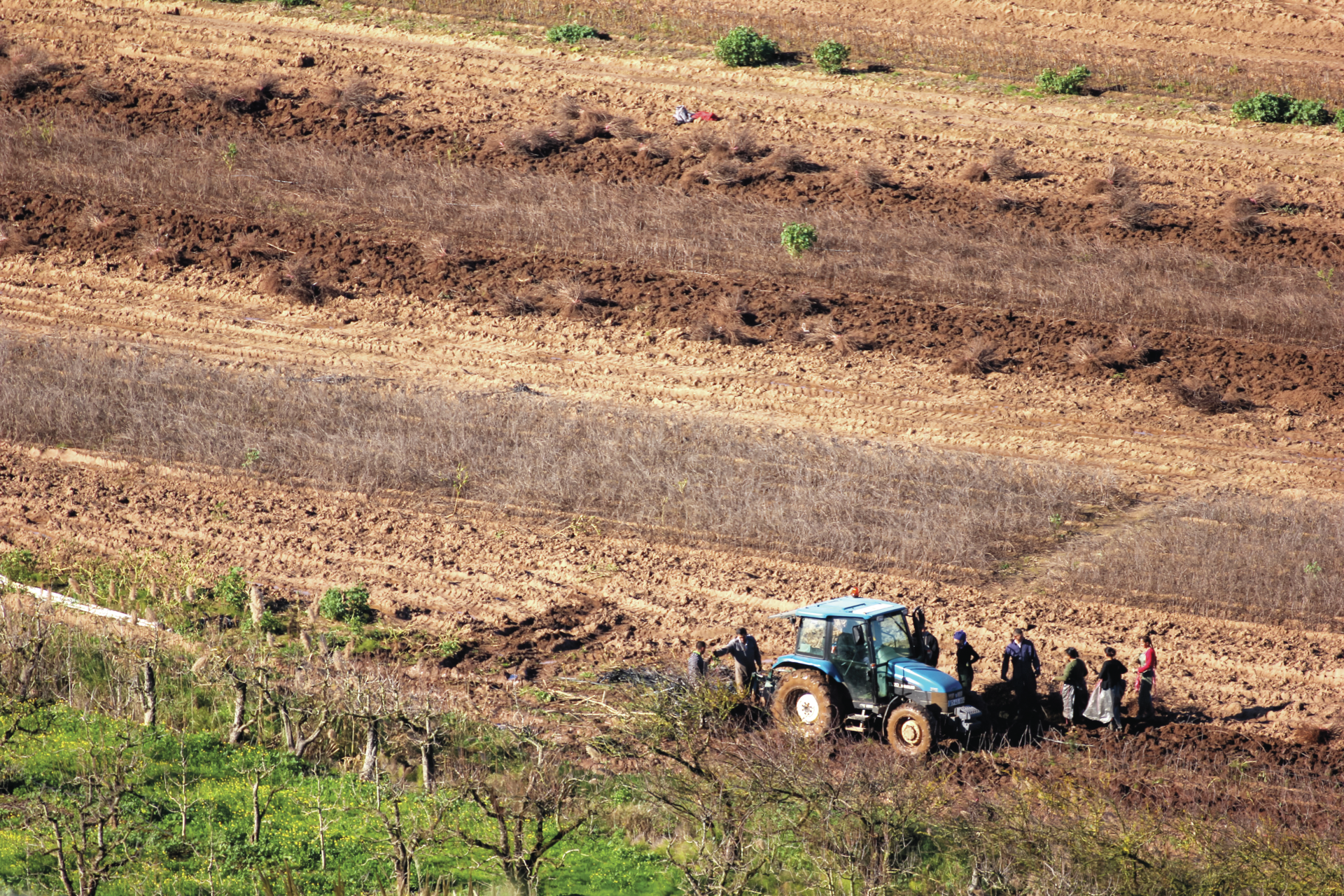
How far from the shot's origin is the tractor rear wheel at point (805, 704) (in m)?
12.6

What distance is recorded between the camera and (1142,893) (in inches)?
374

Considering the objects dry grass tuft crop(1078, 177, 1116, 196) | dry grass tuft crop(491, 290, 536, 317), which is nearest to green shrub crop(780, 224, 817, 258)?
dry grass tuft crop(491, 290, 536, 317)

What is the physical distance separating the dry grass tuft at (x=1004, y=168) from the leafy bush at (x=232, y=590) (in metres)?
20.5

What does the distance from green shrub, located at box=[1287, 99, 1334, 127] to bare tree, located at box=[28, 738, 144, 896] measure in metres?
31.3

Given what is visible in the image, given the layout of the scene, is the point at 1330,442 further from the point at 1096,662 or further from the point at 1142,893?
the point at 1142,893

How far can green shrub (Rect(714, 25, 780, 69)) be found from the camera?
Answer: 1313 inches

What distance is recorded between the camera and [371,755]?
38.8 ft

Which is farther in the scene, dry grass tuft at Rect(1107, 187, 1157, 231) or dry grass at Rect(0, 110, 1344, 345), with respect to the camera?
dry grass tuft at Rect(1107, 187, 1157, 231)

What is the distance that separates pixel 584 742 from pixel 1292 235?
21.8 meters

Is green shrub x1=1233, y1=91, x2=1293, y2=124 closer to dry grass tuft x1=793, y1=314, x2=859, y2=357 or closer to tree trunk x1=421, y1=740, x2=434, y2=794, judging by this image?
dry grass tuft x1=793, y1=314, x2=859, y2=357

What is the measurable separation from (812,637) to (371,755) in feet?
16.3

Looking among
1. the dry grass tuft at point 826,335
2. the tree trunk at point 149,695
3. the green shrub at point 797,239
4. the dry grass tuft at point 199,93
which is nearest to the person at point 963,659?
the tree trunk at point 149,695

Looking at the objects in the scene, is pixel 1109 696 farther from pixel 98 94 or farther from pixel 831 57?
pixel 98 94

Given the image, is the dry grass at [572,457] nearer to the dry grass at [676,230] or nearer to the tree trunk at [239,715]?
the dry grass at [676,230]
